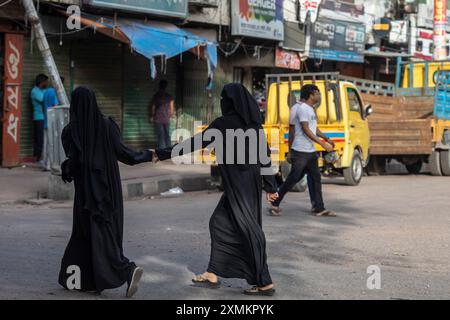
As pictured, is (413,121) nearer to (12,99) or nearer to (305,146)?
(305,146)

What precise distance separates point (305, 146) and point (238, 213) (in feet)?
15.4

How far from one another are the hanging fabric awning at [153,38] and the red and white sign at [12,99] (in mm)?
1388

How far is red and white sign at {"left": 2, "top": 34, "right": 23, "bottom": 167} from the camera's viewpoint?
54.4 feet

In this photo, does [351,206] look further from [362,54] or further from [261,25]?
[362,54]

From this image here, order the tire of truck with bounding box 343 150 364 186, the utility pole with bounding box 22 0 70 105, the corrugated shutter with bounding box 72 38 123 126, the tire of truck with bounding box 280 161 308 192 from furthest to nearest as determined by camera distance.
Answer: the corrugated shutter with bounding box 72 38 123 126 → the tire of truck with bounding box 343 150 364 186 → the tire of truck with bounding box 280 161 308 192 → the utility pole with bounding box 22 0 70 105

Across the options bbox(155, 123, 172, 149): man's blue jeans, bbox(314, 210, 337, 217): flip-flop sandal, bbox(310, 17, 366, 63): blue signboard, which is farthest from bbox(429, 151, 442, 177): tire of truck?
bbox(314, 210, 337, 217): flip-flop sandal

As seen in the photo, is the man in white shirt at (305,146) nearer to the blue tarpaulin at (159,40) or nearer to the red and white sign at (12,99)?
the blue tarpaulin at (159,40)

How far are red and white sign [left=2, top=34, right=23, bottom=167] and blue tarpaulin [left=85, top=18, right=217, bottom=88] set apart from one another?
1.70 metres

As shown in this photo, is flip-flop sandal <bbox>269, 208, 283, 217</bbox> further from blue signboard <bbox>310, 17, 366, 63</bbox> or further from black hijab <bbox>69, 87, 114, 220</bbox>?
blue signboard <bbox>310, 17, 366, 63</bbox>

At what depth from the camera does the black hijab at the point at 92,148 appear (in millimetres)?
6363

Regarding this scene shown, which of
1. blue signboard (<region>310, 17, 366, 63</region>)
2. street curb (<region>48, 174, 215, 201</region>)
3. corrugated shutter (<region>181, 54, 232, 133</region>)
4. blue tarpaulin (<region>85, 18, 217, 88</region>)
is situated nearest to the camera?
street curb (<region>48, 174, 215, 201</region>)
